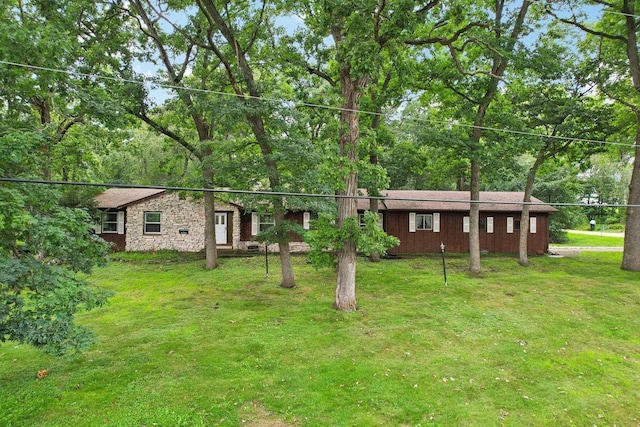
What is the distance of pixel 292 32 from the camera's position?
11.2m

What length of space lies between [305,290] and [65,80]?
315 inches

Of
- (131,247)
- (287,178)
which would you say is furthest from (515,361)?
(131,247)

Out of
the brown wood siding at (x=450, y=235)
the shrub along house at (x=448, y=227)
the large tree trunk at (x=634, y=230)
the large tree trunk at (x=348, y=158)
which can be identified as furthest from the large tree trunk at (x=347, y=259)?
the large tree trunk at (x=634, y=230)

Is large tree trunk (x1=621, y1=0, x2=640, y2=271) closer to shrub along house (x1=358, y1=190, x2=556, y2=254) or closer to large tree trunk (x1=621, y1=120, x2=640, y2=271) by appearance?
large tree trunk (x1=621, y1=120, x2=640, y2=271)

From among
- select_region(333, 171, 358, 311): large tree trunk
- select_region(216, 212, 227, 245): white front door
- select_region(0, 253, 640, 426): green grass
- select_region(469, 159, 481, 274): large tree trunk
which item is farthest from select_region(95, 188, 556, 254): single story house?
select_region(333, 171, 358, 311): large tree trunk

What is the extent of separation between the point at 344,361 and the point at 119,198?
16.9 metres

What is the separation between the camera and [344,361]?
617 cm

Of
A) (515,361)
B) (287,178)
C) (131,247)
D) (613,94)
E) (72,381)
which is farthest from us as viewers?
(131,247)

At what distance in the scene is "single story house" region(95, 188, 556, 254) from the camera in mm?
17438

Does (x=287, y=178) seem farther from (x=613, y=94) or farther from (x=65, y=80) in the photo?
(x=613, y=94)

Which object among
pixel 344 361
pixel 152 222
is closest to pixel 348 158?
pixel 344 361

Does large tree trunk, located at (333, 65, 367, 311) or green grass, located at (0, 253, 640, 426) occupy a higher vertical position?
large tree trunk, located at (333, 65, 367, 311)

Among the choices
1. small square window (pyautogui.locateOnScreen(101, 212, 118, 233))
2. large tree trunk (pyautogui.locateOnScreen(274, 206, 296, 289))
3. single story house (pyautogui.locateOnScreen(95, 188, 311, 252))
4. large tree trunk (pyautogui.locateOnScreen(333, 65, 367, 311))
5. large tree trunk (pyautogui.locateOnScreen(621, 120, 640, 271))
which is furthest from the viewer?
small square window (pyautogui.locateOnScreen(101, 212, 118, 233))

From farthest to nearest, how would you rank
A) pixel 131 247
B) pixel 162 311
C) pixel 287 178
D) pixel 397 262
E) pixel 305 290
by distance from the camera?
pixel 131 247 < pixel 397 262 < pixel 305 290 < pixel 287 178 < pixel 162 311
